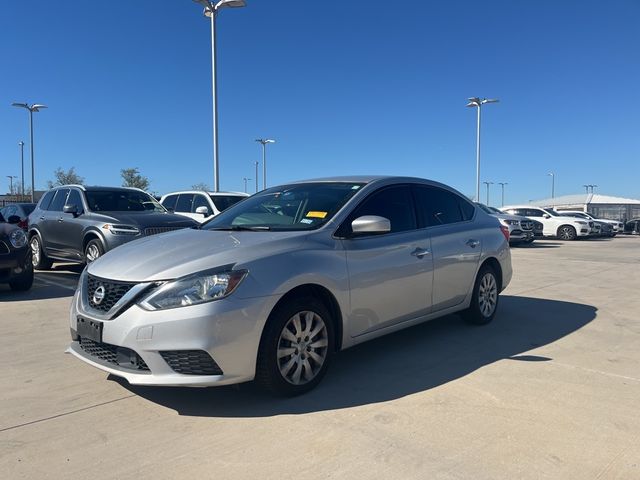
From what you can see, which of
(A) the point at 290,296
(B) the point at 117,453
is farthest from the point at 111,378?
(A) the point at 290,296

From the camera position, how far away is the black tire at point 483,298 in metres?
5.79

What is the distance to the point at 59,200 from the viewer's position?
1046cm

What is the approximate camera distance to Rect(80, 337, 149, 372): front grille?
3430 mm

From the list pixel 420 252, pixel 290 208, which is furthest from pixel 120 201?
pixel 420 252

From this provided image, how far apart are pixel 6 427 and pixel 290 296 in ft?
6.51

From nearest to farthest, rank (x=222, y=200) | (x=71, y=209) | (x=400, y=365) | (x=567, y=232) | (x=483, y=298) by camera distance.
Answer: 1. (x=400, y=365)
2. (x=483, y=298)
3. (x=71, y=209)
4. (x=222, y=200)
5. (x=567, y=232)

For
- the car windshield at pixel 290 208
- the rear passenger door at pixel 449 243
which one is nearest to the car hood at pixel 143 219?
the car windshield at pixel 290 208

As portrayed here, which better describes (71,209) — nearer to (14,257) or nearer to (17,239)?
(17,239)

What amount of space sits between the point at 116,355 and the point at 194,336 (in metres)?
0.66

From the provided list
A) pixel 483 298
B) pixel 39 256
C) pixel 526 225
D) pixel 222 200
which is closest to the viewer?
pixel 483 298

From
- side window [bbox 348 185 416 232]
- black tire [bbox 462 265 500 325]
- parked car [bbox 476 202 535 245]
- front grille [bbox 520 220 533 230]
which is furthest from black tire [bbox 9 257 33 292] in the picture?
front grille [bbox 520 220 533 230]

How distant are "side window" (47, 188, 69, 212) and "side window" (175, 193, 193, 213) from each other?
3342 millimetres

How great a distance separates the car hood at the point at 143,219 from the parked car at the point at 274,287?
4271 mm

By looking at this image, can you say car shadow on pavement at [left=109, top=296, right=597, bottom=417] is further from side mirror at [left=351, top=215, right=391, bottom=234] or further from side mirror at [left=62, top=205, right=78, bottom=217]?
side mirror at [left=62, top=205, right=78, bottom=217]
